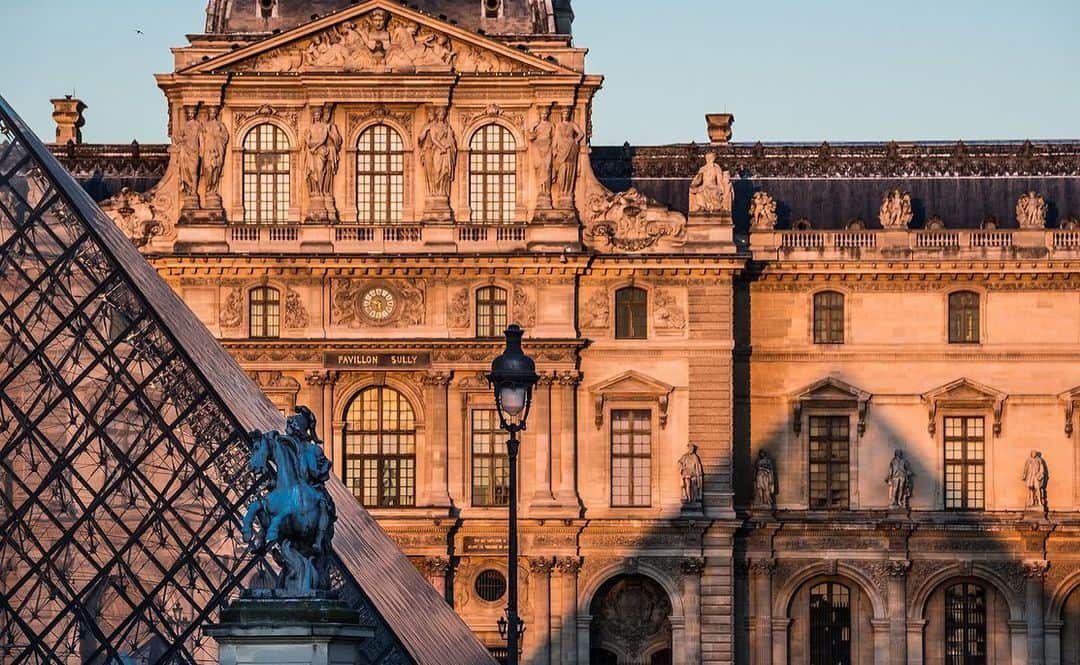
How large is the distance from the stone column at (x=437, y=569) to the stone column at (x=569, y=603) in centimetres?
234

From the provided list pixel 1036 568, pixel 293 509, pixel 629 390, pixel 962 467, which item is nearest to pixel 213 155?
pixel 629 390

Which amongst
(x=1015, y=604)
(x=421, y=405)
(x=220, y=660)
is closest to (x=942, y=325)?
(x=1015, y=604)

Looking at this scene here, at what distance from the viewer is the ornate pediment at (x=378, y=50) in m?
72.9

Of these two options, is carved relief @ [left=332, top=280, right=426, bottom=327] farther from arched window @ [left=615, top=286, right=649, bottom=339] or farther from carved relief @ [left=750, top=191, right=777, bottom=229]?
carved relief @ [left=750, top=191, right=777, bottom=229]

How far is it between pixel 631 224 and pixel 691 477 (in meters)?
5.45

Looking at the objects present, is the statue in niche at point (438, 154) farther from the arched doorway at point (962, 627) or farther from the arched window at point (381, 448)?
the arched doorway at point (962, 627)

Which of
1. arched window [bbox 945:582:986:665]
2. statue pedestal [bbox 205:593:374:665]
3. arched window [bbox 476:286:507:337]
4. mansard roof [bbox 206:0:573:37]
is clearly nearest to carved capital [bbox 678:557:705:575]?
arched window [bbox 945:582:986:665]

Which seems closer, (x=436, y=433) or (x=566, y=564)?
(x=566, y=564)

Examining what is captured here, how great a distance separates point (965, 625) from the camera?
7462 cm

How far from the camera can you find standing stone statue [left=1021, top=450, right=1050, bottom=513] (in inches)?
2908

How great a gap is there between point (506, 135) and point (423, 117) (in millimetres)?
1794

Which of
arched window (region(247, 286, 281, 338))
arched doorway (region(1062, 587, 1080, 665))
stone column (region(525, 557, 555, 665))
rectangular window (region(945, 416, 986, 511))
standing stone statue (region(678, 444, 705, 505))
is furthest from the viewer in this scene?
rectangular window (region(945, 416, 986, 511))

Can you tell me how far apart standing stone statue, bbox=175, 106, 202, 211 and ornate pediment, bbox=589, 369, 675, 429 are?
9.22m

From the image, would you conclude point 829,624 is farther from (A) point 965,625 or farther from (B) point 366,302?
(B) point 366,302
